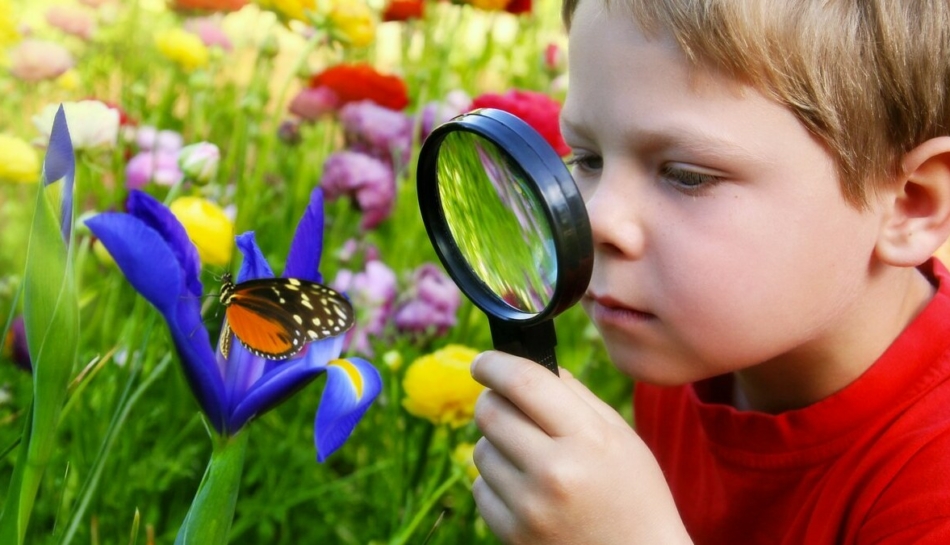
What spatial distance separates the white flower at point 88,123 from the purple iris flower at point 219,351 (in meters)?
0.32

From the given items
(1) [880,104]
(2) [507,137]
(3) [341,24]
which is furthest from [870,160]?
(3) [341,24]

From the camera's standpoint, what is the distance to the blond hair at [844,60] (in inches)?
29.2

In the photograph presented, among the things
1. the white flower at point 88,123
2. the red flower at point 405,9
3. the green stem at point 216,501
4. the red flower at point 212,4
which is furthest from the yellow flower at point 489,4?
the green stem at point 216,501

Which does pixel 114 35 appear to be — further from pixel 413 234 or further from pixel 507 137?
pixel 507 137

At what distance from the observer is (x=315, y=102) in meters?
1.57

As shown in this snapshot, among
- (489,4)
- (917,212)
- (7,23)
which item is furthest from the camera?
(489,4)

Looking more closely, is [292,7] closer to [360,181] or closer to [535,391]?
[360,181]

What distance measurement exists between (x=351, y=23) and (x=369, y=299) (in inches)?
15.8

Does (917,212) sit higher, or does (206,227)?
(917,212)

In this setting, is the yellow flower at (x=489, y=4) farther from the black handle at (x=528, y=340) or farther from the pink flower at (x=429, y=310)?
the black handle at (x=528, y=340)

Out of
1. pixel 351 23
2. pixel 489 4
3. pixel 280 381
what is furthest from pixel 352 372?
pixel 489 4

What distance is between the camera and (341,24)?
1.44 m

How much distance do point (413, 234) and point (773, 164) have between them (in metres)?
0.88

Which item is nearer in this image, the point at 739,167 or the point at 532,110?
the point at 739,167
